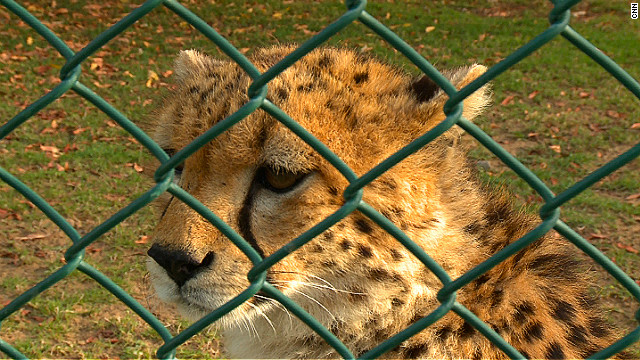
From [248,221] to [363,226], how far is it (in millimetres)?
354

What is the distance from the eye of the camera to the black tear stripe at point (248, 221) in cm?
211

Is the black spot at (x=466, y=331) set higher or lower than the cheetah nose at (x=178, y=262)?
lower

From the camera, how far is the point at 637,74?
8.61m

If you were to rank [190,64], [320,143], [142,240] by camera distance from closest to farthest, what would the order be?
[320,143], [190,64], [142,240]

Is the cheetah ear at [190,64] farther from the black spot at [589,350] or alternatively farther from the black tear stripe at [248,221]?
the black spot at [589,350]

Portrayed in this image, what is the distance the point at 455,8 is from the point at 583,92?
12.4 ft

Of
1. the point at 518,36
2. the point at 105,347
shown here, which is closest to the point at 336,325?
the point at 105,347

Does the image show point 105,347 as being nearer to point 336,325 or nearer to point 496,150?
point 336,325

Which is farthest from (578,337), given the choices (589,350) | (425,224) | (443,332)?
(425,224)

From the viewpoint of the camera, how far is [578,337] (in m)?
2.17

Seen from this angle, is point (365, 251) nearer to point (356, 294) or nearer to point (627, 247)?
point (356, 294)

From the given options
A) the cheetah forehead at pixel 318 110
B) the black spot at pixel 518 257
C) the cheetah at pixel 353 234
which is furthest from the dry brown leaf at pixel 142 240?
the black spot at pixel 518 257

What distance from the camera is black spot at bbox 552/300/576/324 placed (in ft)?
7.16

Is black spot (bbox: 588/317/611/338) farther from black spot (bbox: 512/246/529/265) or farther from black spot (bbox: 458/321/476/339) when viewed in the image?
black spot (bbox: 458/321/476/339)
